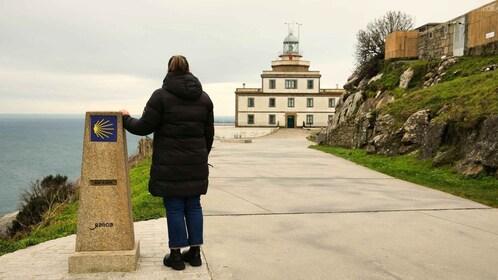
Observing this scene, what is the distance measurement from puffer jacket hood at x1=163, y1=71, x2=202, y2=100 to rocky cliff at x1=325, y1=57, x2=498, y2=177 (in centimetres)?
819

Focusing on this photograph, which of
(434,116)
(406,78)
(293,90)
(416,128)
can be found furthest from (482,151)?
(293,90)

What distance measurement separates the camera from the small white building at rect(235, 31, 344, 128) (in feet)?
200

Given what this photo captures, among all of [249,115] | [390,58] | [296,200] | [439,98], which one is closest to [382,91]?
[390,58]

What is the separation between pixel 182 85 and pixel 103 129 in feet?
2.96

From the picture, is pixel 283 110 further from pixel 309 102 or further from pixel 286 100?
pixel 309 102

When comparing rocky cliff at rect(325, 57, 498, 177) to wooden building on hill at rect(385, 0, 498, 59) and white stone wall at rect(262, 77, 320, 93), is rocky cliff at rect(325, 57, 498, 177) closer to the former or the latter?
wooden building on hill at rect(385, 0, 498, 59)

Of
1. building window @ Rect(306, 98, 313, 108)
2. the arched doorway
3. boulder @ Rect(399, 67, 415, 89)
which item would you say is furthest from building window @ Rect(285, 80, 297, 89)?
boulder @ Rect(399, 67, 415, 89)

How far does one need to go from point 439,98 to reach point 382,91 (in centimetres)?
910

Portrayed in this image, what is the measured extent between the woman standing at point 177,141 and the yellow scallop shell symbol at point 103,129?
0.18 m

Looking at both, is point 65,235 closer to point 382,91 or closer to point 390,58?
point 382,91

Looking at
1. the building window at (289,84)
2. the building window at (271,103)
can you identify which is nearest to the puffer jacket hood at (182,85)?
the building window at (271,103)

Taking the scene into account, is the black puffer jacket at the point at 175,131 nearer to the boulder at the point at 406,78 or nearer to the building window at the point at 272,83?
the boulder at the point at 406,78

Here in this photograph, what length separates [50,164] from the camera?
214 feet

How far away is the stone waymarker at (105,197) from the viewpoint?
177 inches
